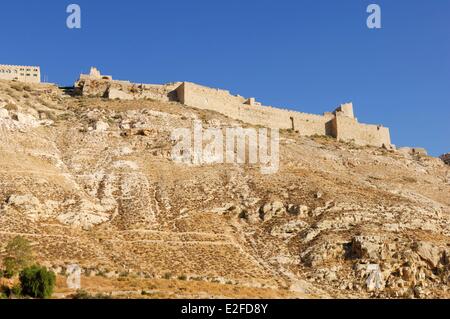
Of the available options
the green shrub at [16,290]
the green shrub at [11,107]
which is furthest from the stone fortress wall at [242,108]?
the green shrub at [16,290]

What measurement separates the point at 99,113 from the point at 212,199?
16.3m

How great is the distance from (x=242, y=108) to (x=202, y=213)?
25.5 meters

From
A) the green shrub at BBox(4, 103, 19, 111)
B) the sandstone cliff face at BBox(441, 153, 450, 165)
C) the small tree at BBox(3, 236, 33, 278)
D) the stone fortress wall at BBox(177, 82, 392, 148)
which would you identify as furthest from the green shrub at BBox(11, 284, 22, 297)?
the sandstone cliff face at BBox(441, 153, 450, 165)

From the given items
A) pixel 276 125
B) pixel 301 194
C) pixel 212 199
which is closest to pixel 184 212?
pixel 212 199

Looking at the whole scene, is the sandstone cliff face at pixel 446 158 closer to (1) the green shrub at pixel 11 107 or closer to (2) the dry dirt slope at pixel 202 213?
(2) the dry dirt slope at pixel 202 213

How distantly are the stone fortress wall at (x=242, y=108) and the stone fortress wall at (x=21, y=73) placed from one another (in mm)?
6501

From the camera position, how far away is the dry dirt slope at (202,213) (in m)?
31.2

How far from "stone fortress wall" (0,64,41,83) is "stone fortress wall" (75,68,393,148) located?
6.50m

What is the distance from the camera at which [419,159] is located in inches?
2549

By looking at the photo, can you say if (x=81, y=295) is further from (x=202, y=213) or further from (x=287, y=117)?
(x=287, y=117)

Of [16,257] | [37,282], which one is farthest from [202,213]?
[37,282]

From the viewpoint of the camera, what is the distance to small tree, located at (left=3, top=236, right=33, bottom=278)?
26.8m

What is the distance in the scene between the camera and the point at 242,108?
203 feet

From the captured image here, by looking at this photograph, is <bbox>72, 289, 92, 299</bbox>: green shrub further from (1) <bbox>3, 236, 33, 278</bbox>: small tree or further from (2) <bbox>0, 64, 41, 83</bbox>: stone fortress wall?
(2) <bbox>0, 64, 41, 83</bbox>: stone fortress wall
